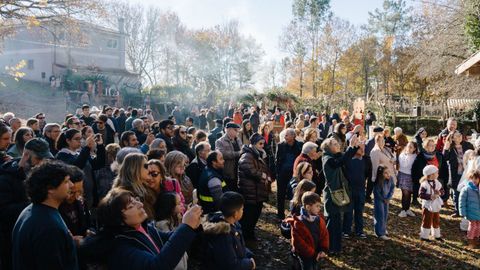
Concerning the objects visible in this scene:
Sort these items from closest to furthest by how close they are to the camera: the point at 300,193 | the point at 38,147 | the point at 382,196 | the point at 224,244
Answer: the point at 224,244
the point at 38,147
the point at 300,193
the point at 382,196

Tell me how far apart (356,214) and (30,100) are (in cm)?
3078

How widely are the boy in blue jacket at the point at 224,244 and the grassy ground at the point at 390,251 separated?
259 centimetres

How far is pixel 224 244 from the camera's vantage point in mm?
3420

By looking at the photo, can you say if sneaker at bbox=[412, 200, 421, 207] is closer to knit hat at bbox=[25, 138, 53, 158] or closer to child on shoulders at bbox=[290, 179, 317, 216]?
child on shoulders at bbox=[290, 179, 317, 216]

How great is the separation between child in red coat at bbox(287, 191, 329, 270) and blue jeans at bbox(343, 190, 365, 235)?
96.9 inches

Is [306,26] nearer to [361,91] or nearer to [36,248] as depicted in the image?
[361,91]

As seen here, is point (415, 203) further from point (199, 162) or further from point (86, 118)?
point (86, 118)

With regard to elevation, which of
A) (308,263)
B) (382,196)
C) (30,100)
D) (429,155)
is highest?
(30,100)

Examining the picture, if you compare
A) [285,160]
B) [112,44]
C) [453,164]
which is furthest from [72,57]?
[453,164]

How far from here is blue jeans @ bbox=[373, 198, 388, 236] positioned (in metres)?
7.14

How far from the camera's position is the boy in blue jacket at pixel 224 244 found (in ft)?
11.2

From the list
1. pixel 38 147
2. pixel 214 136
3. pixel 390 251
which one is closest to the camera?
pixel 38 147

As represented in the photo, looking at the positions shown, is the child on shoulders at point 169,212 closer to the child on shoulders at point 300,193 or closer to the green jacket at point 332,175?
the child on shoulders at point 300,193

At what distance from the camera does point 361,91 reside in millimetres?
47562
